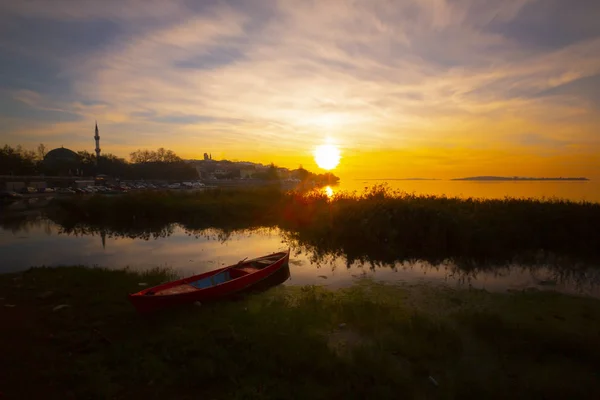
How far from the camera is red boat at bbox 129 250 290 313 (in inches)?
333

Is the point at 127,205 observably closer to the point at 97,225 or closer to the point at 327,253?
the point at 97,225

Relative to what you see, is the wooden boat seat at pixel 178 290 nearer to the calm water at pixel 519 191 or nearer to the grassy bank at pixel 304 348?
the grassy bank at pixel 304 348

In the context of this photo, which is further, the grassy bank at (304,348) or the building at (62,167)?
the building at (62,167)

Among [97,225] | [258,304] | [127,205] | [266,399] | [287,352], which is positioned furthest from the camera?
[127,205]

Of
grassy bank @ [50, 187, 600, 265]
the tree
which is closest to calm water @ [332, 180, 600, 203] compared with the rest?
grassy bank @ [50, 187, 600, 265]

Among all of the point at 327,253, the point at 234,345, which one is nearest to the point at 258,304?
the point at 234,345

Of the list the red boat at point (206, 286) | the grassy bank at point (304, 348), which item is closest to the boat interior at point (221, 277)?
the red boat at point (206, 286)

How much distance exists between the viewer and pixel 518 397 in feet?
17.4

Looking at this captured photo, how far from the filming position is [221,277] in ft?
37.6

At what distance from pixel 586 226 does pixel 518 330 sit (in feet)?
46.2

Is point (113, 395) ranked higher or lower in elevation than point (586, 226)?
lower

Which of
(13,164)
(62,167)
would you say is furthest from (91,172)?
(13,164)

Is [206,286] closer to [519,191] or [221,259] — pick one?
[221,259]

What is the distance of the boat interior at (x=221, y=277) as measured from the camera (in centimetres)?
938
